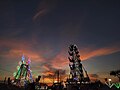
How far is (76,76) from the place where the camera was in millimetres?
75312

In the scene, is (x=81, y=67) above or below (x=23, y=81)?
above

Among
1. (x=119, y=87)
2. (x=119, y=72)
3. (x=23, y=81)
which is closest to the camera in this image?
(x=119, y=72)

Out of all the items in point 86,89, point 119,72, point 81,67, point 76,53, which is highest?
point 76,53

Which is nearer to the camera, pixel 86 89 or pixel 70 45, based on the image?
pixel 86 89

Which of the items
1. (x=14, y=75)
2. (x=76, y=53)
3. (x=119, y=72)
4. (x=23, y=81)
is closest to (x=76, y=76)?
(x=76, y=53)

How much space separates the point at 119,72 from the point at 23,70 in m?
51.6

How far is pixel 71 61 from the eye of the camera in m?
76.1

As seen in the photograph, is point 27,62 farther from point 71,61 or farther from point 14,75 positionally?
point 71,61

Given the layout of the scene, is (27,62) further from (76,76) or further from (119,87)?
(119,87)

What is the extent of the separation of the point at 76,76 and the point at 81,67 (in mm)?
5211

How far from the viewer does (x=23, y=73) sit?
248 feet

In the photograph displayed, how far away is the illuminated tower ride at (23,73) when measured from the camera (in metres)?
72.4

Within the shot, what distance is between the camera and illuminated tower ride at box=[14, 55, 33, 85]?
72.4 meters

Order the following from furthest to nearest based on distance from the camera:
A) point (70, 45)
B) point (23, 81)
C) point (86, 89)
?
point (70, 45) < point (23, 81) < point (86, 89)
